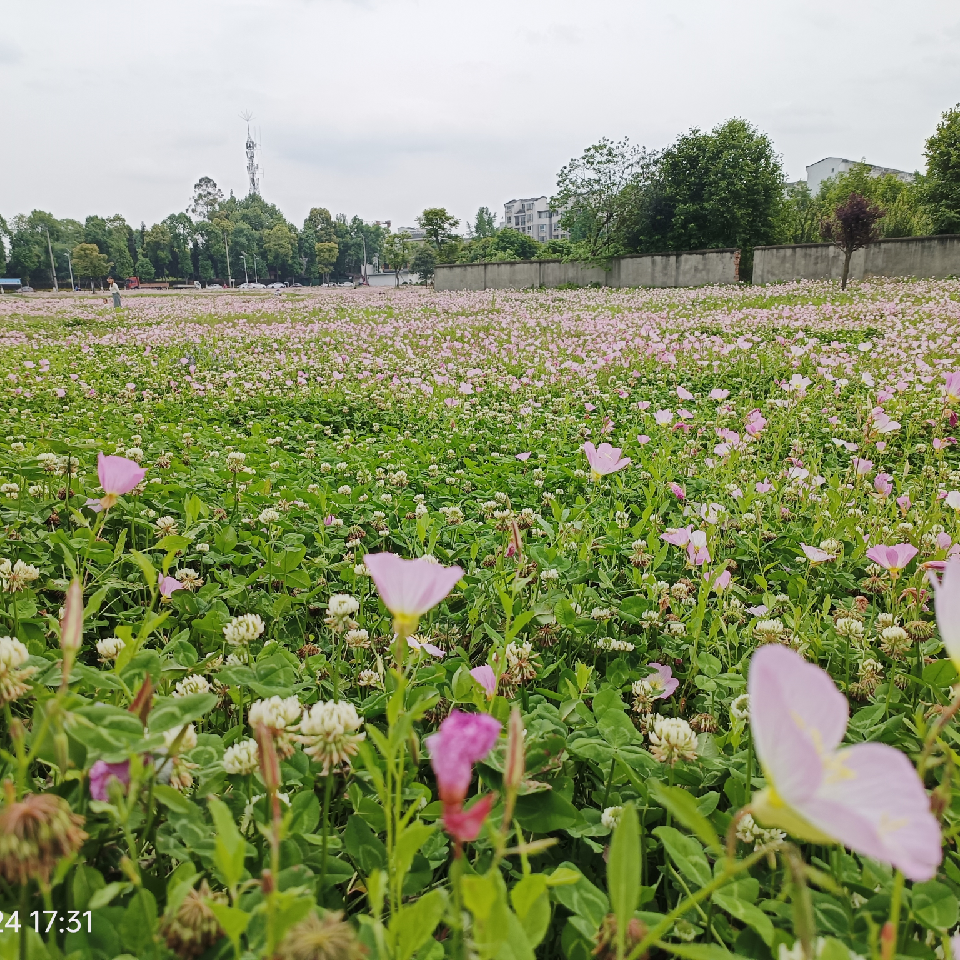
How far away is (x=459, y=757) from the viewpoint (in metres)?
0.57

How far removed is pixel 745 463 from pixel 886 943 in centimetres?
358

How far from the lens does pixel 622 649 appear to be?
6.29 ft

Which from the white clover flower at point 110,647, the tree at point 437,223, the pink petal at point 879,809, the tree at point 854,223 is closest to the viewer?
the pink petal at point 879,809

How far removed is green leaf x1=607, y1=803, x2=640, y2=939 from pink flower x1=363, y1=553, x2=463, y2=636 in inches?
12.6

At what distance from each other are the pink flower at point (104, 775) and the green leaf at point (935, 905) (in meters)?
1.13

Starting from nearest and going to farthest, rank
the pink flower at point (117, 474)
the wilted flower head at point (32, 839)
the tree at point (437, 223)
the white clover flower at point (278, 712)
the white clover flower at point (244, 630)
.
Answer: the wilted flower head at point (32, 839) < the white clover flower at point (278, 712) < the pink flower at point (117, 474) < the white clover flower at point (244, 630) < the tree at point (437, 223)

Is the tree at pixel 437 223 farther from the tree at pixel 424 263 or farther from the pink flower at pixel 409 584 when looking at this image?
the pink flower at pixel 409 584

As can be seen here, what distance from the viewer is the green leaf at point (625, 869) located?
28.7 inches

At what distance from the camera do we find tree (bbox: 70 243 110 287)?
7119 cm

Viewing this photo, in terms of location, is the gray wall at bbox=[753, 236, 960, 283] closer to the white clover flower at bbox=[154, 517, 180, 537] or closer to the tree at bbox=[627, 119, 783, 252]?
the tree at bbox=[627, 119, 783, 252]

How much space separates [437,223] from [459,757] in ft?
172

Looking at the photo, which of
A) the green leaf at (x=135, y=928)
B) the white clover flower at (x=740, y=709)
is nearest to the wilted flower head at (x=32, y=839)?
the green leaf at (x=135, y=928)

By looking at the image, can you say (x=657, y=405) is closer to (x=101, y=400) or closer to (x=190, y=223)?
(x=101, y=400)

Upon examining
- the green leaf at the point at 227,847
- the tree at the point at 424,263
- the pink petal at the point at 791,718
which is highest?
the tree at the point at 424,263
